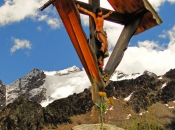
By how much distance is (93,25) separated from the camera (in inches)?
280

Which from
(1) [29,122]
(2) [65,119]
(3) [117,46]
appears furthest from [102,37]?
(2) [65,119]

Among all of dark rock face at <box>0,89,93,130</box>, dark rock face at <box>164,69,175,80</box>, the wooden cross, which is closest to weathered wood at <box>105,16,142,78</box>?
the wooden cross

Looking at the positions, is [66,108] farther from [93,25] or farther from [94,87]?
[94,87]

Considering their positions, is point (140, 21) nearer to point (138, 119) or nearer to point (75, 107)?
point (138, 119)

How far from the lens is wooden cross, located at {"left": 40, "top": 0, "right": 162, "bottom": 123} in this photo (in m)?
6.35

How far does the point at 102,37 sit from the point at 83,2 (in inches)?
32.9

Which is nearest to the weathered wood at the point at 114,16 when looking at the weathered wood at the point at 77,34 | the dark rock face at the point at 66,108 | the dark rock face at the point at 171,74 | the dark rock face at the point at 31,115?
the weathered wood at the point at 77,34

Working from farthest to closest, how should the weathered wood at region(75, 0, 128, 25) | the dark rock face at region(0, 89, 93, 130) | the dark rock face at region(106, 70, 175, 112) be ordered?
the dark rock face at region(106, 70, 175, 112)
the dark rock face at region(0, 89, 93, 130)
the weathered wood at region(75, 0, 128, 25)

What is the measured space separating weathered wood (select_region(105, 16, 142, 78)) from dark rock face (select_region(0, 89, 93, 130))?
90397mm

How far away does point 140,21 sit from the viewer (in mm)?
7848

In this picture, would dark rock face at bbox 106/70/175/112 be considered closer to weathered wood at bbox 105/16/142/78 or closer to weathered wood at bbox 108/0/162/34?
weathered wood at bbox 108/0/162/34

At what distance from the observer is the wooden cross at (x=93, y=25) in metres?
6.35

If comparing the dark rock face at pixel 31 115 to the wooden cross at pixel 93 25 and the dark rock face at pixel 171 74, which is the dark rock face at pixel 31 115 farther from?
the wooden cross at pixel 93 25

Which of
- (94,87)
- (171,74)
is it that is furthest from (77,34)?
(171,74)
